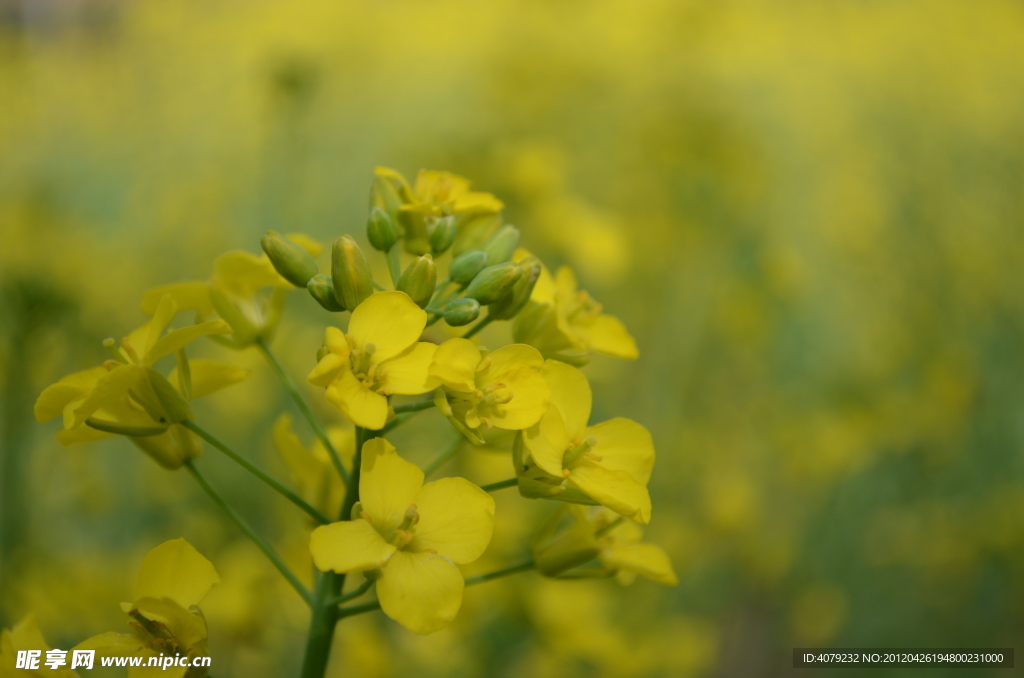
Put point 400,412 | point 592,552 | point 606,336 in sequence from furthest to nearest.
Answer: point 606,336, point 592,552, point 400,412

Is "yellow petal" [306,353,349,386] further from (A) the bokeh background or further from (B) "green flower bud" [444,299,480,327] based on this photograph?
(A) the bokeh background

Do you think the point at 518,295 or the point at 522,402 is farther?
the point at 518,295

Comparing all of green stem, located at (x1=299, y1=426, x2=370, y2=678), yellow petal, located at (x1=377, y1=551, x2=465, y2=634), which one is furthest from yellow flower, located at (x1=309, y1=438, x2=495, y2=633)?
green stem, located at (x1=299, y1=426, x2=370, y2=678)

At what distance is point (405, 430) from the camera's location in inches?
113

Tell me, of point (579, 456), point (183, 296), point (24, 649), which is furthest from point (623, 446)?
point (24, 649)

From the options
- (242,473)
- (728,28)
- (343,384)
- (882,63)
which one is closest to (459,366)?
(343,384)

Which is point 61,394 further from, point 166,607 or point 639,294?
point 639,294

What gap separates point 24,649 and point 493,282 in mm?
901

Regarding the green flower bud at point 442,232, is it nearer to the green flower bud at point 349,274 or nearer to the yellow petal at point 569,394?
the green flower bud at point 349,274

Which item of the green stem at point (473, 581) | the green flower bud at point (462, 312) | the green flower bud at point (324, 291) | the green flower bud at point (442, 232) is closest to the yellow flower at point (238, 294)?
the green flower bud at point (324, 291)

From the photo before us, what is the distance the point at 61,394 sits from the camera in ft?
3.67

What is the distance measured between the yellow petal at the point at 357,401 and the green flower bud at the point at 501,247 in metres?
0.39

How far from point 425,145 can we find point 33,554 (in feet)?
8.94

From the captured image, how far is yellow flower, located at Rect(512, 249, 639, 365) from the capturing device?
133 cm
